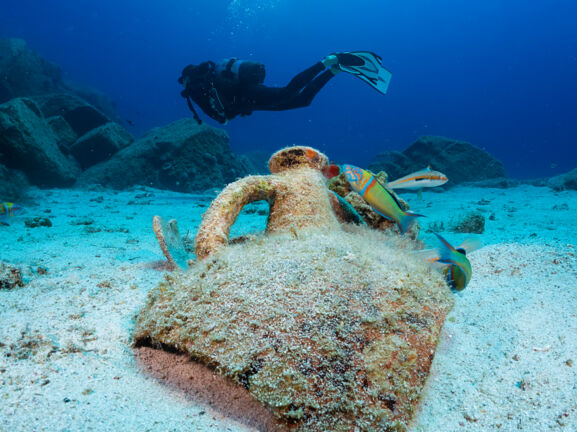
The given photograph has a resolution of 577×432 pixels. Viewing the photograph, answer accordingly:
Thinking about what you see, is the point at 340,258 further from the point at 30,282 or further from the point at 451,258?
the point at 30,282

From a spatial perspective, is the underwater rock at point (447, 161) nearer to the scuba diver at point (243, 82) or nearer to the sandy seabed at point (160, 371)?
the scuba diver at point (243, 82)

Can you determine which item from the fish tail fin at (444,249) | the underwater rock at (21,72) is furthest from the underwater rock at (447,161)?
the underwater rock at (21,72)

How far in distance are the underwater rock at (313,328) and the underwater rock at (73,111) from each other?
17.4 m

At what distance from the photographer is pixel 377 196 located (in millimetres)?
2521

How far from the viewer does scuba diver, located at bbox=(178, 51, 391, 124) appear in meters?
8.12

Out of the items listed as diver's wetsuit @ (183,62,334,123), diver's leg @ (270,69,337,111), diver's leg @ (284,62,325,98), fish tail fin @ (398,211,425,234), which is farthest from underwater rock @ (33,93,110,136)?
fish tail fin @ (398,211,425,234)

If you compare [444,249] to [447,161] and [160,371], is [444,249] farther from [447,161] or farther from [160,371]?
[447,161]

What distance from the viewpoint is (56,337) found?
5.81 feet

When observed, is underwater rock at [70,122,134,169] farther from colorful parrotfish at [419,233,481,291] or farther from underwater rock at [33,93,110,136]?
colorful parrotfish at [419,233,481,291]

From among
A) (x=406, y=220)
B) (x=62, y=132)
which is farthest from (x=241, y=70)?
(x=62, y=132)

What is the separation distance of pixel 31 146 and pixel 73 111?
271 inches

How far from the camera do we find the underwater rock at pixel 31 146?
8.80 meters

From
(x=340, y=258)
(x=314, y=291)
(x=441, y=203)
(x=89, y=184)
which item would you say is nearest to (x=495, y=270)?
(x=340, y=258)

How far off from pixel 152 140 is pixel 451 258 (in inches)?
557
